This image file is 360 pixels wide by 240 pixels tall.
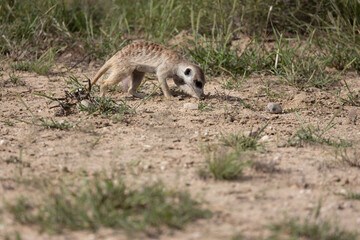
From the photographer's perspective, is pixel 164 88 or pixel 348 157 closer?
pixel 348 157

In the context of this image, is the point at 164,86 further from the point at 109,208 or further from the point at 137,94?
the point at 109,208

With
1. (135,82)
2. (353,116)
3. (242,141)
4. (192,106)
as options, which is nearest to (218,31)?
(135,82)

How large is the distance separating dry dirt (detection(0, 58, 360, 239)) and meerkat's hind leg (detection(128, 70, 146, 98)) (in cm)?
11

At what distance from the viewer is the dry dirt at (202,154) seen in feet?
10.1

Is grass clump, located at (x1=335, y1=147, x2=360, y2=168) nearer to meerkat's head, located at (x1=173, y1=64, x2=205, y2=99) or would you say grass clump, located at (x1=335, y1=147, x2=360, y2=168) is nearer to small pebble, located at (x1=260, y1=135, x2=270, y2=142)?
small pebble, located at (x1=260, y1=135, x2=270, y2=142)

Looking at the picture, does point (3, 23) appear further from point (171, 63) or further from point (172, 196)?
point (172, 196)

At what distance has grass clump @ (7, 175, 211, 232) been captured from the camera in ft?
9.30

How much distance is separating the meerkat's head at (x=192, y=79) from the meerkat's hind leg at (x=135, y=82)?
0.42 m

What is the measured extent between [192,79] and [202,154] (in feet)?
5.66

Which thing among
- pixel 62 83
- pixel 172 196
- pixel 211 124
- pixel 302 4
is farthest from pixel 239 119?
pixel 302 4

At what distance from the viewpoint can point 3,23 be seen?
6.61 meters

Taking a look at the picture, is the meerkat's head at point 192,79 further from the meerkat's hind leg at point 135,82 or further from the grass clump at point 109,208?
the grass clump at point 109,208

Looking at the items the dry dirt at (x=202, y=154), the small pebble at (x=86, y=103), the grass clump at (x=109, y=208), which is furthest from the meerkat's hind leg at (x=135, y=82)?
the grass clump at (x=109, y=208)

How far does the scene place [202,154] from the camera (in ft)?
12.5
